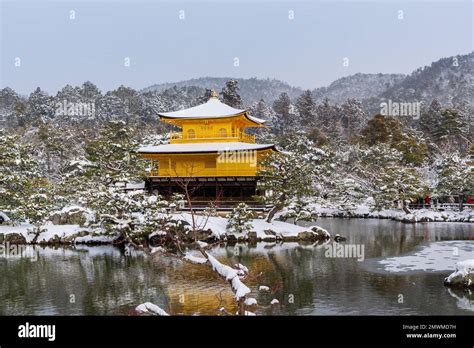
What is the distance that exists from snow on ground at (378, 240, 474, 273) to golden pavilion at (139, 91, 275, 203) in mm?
10371

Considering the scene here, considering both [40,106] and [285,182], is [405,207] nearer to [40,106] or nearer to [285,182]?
[285,182]

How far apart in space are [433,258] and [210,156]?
14.9 m

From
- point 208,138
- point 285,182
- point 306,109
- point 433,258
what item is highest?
point 306,109

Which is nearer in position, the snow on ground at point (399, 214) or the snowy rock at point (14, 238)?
the snowy rock at point (14, 238)

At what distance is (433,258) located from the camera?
1694 cm

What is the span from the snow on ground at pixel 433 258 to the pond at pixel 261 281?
32 mm

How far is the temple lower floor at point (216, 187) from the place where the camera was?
2717 centimetres

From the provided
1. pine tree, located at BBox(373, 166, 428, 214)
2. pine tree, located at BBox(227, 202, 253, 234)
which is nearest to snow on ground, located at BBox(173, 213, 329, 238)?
pine tree, located at BBox(227, 202, 253, 234)

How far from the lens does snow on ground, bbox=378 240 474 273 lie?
15305 millimetres

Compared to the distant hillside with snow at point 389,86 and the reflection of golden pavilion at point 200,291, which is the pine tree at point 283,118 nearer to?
the distant hillside with snow at point 389,86

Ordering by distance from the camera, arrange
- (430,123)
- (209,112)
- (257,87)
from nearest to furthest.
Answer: (209,112), (430,123), (257,87)

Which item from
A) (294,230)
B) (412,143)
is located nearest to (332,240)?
(294,230)

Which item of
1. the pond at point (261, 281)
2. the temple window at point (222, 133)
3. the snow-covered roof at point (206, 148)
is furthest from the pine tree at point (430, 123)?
the pond at point (261, 281)

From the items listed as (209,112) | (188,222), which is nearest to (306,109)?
(209,112)
